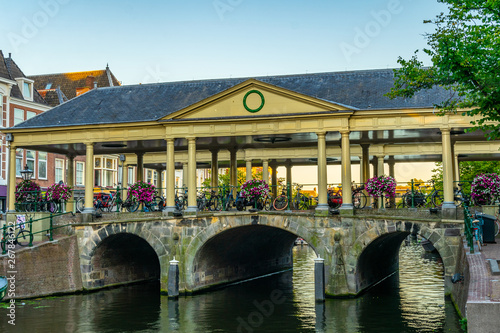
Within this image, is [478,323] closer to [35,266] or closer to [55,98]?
[35,266]

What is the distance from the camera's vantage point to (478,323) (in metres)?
11.2

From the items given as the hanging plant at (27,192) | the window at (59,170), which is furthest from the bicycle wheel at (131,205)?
the window at (59,170)

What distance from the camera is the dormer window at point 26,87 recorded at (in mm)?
47156

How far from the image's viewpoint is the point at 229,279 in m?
29.3

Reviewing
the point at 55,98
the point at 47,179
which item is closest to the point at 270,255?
the point at 47,179

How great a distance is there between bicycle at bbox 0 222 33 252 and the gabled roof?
112 ft

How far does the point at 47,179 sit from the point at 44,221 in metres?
24.2

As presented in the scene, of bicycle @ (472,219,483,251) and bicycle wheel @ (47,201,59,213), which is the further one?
bicycle wheel @ (47,201,59,213)

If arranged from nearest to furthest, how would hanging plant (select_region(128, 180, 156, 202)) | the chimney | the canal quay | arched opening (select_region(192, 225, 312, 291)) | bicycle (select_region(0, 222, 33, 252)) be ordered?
1. the canal quay
2. bicycle (select_region(0, 222, 33, 252))
3. arched opening (select_region(192, 225, 312, 291))
4. hanging plant (select_region(128, 180, 156, 202))
5. the chimney

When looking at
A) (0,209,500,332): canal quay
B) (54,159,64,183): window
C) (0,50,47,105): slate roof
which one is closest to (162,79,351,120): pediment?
(0,209,500,332): canal quay

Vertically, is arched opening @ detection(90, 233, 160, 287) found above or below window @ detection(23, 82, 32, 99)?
below

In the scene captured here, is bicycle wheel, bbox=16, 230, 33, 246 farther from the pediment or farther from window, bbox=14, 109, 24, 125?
window, bbox=14, 109, 24, 125

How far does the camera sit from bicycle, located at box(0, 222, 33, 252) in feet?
77.8

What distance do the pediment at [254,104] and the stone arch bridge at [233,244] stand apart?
4.14 m
